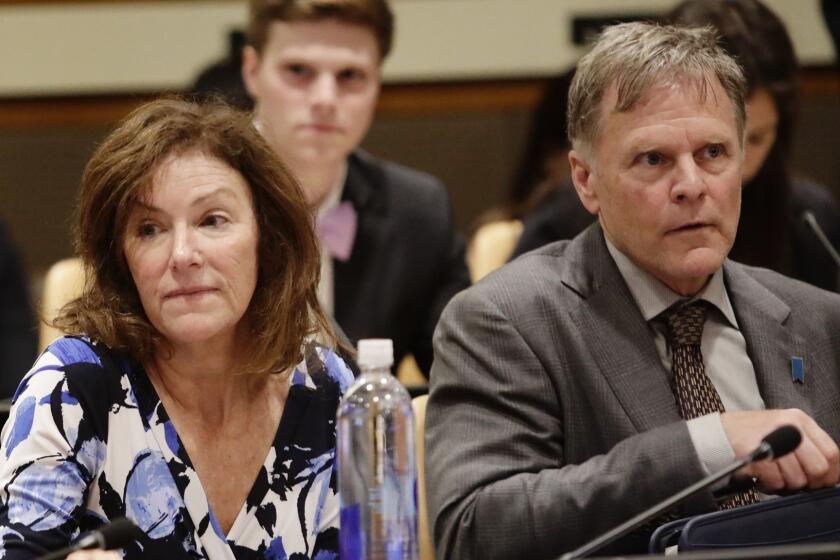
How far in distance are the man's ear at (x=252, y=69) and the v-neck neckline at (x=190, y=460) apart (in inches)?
66.7

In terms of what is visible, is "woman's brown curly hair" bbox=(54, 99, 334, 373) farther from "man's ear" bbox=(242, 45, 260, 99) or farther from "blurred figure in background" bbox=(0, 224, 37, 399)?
"blurred figure in background" bbox=(0, 224, 37, 399)

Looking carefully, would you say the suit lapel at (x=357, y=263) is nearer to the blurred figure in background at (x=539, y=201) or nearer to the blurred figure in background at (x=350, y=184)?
the blurred figure in background at (x=350, y=184)

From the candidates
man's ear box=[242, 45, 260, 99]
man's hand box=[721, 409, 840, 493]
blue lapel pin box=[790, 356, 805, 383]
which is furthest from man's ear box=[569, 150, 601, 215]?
man's ear box=[242, 45, 260, 99]

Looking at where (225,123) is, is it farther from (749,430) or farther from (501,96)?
(501,96)

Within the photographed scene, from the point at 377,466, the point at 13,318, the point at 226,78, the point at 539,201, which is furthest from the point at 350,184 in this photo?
the point at 377,466

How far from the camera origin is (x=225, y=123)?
7.84 ft

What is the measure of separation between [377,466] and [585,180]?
728mm

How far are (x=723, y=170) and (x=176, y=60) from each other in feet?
11.1

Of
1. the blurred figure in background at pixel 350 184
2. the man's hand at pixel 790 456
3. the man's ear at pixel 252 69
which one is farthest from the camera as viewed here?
the man's ear at pixel 252 69

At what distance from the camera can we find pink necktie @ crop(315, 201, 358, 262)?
376cm

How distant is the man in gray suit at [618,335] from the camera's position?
2.09m

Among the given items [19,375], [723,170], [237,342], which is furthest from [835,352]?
[19,375]

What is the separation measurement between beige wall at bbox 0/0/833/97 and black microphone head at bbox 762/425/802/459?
11.6 ft

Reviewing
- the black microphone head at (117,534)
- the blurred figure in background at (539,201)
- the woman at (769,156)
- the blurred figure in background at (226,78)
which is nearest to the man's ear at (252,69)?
the blurred figure in background at (226,78)
